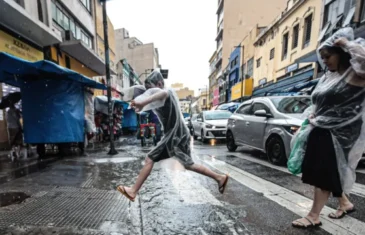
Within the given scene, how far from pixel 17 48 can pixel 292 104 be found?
10.0 meters

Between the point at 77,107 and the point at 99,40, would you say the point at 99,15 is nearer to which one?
the point at 99,40

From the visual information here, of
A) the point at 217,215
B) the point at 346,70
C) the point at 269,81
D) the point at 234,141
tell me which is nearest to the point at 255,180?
the point at 217,215

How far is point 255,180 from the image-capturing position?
13.5 ft

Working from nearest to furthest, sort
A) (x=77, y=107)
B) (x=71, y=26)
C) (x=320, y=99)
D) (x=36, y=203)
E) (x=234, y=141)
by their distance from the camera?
(x=320, y=99), (x=36, y=203), (x=77, y=107), (x=234, y=141), (x=71, y=26)

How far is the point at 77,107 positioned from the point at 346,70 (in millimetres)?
6497

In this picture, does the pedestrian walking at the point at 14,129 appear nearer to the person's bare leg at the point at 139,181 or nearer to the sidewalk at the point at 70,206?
the sidewalk at the point at 70,206

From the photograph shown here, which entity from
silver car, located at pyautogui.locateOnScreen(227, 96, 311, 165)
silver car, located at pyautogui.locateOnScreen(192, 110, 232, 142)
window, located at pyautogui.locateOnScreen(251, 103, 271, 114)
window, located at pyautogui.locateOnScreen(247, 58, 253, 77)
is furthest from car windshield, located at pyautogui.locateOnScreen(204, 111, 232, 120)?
window, located at pyautogui.locateOnScreen(247, 58, 253, 77)

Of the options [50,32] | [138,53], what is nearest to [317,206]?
[50,32]

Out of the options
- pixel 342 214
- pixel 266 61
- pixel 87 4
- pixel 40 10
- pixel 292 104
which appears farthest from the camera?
pixel 266 61

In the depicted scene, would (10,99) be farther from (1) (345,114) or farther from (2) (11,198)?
(1) (345,114)

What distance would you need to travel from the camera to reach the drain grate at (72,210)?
2.43 meters

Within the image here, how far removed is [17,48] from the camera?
8.48 m

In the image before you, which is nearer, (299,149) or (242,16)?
(299,149)

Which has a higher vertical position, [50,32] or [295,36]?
[295,36]
